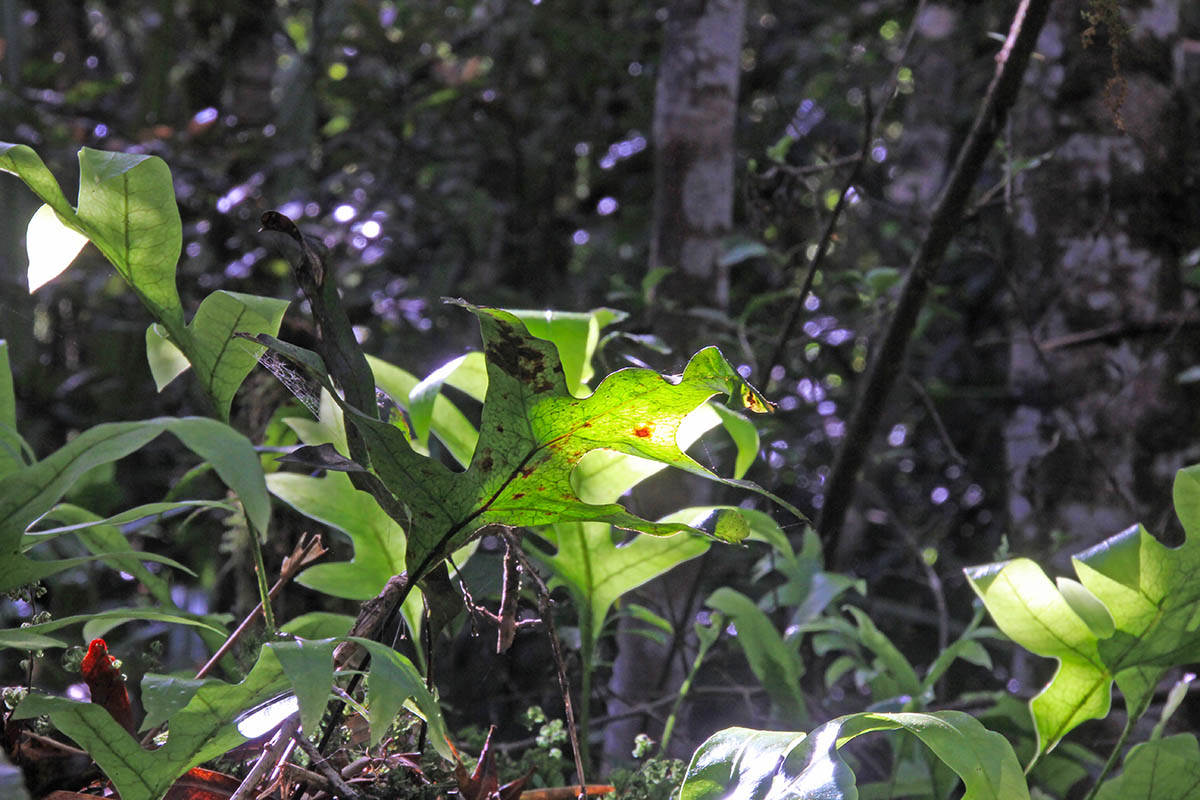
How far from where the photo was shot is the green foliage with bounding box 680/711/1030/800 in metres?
0.41

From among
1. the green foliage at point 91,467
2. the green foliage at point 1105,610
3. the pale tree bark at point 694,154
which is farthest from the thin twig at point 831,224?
the green foliage at point 91,467

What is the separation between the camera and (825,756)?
402mm

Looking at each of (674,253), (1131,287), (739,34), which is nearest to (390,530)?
(674,253)

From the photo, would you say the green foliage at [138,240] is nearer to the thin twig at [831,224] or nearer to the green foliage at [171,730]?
the green foliage at [171,730]

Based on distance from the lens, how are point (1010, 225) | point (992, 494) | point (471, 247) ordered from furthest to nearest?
point (992, 494), point (471, 247), point (1010, 225)

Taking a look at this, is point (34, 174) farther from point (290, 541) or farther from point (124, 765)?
point (290, 541)

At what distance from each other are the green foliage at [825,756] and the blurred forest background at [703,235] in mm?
325

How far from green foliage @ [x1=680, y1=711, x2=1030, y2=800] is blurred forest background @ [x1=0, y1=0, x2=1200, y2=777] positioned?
0.33 metres

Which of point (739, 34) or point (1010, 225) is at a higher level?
point (739, 34)

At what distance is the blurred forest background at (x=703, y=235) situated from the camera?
3.77 feet

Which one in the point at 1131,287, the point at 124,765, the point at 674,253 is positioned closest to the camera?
the point at 124,765

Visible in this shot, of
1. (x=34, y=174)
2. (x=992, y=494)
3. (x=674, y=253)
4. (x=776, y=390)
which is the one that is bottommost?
(x=992, y=494)

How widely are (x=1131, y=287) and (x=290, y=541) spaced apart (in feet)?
4.24

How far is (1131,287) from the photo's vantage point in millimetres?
1399
